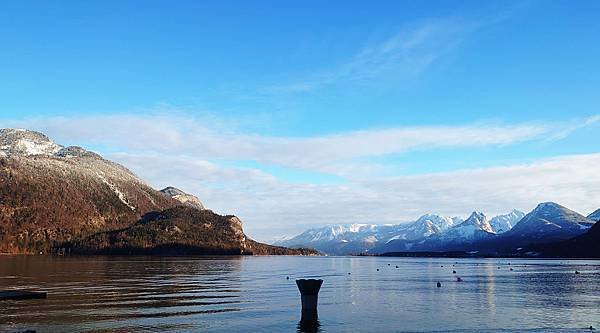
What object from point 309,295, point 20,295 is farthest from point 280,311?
point 20,295

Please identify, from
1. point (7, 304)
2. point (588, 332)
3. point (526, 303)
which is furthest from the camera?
point (526, 303)

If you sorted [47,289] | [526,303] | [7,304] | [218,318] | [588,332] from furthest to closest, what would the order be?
[47,289] → [526,303] → [7,304] → [218,318] → [588,332]

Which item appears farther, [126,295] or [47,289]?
[47,289]

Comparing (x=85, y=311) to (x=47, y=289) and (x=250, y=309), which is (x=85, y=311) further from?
(x=47, y=289)

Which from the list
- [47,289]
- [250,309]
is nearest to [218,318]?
[250,309]

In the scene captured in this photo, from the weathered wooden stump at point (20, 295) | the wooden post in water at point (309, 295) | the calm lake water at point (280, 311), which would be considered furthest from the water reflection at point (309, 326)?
the weathered wooden stump at point (20, 295)

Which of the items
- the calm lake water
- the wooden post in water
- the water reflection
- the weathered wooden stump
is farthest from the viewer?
the weathered wooden stump

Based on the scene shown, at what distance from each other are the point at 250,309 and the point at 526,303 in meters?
42.7

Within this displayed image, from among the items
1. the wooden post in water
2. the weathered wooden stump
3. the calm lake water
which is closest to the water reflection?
the calm lake water

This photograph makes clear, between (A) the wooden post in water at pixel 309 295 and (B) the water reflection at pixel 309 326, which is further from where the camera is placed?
(A) the wooden post in water at pixel 309 295

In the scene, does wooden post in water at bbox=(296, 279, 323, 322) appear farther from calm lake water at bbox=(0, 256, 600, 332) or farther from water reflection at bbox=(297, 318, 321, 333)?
water reflection at bbox=(297, 318, 321, 333)

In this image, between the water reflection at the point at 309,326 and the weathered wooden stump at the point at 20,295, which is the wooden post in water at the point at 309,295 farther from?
the weathered wooden stump at the point at 20,295

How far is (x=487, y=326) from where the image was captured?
5844cm

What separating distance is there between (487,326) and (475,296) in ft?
130
